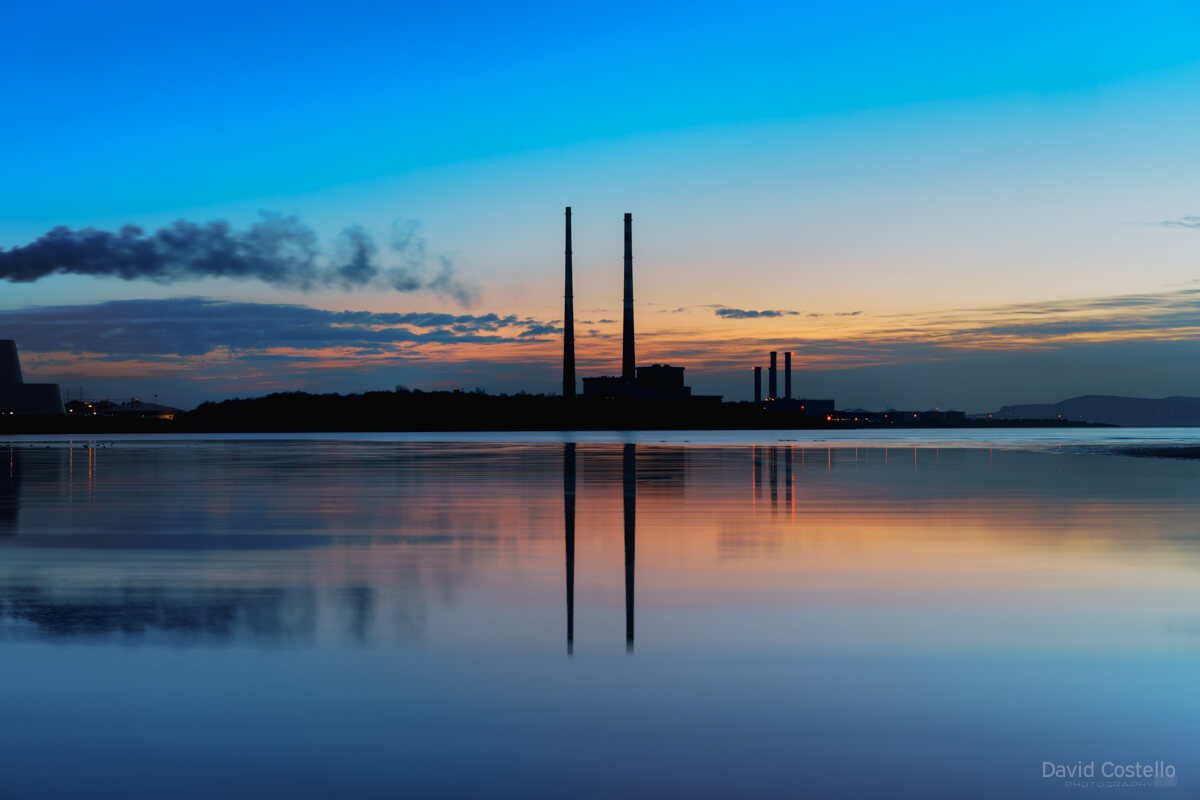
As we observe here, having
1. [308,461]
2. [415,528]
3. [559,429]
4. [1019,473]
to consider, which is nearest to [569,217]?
[559,429]

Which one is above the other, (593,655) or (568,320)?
(568,320)

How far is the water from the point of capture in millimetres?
6574

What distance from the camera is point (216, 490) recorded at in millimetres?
30656

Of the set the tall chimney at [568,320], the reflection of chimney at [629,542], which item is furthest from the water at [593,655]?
the tall chimney at [568,320]

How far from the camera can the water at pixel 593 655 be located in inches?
259

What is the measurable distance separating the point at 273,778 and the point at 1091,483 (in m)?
32.8

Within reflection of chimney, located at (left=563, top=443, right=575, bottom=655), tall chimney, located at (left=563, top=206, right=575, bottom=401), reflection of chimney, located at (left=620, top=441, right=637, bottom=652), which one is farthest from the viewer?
tall chimney, located at (left=563, top=206, right=575, bottom=401)

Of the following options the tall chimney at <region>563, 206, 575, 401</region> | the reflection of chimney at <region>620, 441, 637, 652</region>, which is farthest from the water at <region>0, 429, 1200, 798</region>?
the tall chimney at <region>563, 206, 575, 401</region>

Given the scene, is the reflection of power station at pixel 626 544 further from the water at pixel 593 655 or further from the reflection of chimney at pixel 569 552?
the water at pixel 593 655

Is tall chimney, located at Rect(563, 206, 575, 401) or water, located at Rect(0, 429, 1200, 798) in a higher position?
tall chimney, located at Rect(563, 206, 575, 401)

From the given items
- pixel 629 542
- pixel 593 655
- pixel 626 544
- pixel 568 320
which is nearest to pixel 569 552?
pixel 626 544

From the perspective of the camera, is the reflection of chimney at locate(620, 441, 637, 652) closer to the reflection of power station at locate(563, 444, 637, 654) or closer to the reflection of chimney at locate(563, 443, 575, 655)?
the reflection of power station at locate(563, 444, 637, 654)

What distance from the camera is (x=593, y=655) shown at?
376 inches

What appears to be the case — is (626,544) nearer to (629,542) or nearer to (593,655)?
(629,542)
